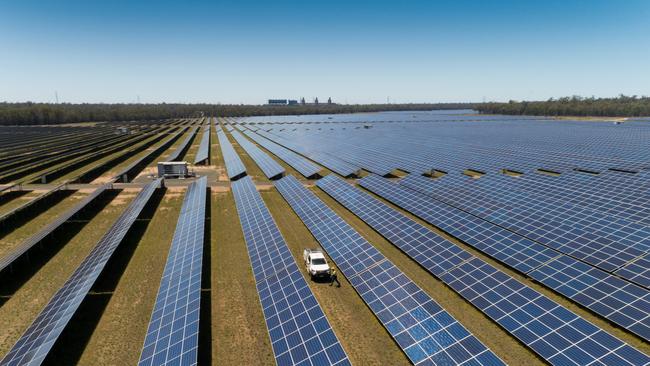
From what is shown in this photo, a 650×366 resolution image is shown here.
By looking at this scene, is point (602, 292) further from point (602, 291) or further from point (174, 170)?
point (174, 170)

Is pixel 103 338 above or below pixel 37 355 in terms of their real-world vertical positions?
below

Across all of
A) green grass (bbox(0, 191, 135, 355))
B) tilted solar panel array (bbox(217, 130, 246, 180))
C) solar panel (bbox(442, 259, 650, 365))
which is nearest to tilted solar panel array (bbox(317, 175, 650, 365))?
solar panel (bbox(442, 259, 650, 365))

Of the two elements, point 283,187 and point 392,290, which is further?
point 283,187

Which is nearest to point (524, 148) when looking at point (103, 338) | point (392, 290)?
point (392, 290)

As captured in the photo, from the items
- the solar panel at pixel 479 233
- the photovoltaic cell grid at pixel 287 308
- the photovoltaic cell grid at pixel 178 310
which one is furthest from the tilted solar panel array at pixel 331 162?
the photovoltaic cell grid at pixel 178 310

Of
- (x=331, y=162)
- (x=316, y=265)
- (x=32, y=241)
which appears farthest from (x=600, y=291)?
(x=331, y=162)

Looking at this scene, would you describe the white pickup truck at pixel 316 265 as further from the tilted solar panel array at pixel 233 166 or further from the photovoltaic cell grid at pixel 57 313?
the tilted solar panel array at pixel 233 166

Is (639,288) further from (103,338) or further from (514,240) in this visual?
(103,338)
